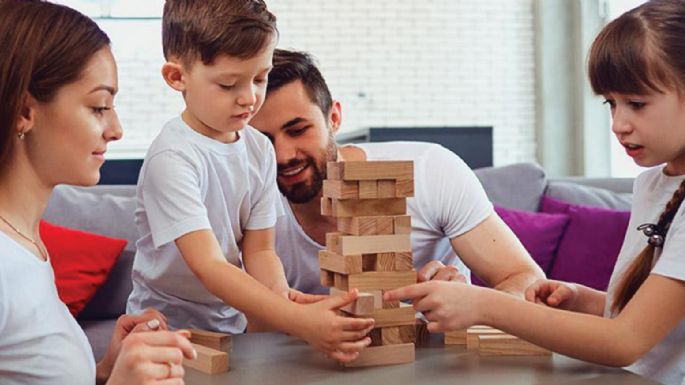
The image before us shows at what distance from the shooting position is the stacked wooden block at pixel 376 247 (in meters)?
1.48

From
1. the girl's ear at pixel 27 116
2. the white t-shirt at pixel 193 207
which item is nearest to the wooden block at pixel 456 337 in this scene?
the white t-shirt at pixel 193 207

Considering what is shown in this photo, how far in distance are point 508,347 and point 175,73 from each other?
789 millimetres

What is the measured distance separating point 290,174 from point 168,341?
3.65ft

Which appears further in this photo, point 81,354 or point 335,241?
point 335,241

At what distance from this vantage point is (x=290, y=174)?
2240mm

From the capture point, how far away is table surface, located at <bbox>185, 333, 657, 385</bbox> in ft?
4.57

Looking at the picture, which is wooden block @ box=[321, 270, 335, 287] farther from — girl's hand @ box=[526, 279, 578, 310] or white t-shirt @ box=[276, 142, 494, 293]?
white t-shirt @ box=[276, 142, 494, 293]

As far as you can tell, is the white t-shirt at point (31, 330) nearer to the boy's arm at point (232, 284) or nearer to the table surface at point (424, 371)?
the table surface at point (424, 371)

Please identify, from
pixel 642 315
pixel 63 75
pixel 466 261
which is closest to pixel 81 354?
pixel 63 75

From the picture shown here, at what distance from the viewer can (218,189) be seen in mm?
1821

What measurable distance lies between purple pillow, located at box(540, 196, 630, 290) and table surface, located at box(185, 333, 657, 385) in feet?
6.80

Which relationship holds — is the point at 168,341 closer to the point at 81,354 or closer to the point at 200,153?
the point at 81,354

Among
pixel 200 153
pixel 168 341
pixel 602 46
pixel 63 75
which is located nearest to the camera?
pixel 168 341

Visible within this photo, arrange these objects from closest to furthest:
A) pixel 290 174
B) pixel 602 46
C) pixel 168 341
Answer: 1. pixel 168 341
2. pixel 602 46
3. pixel 290 174
